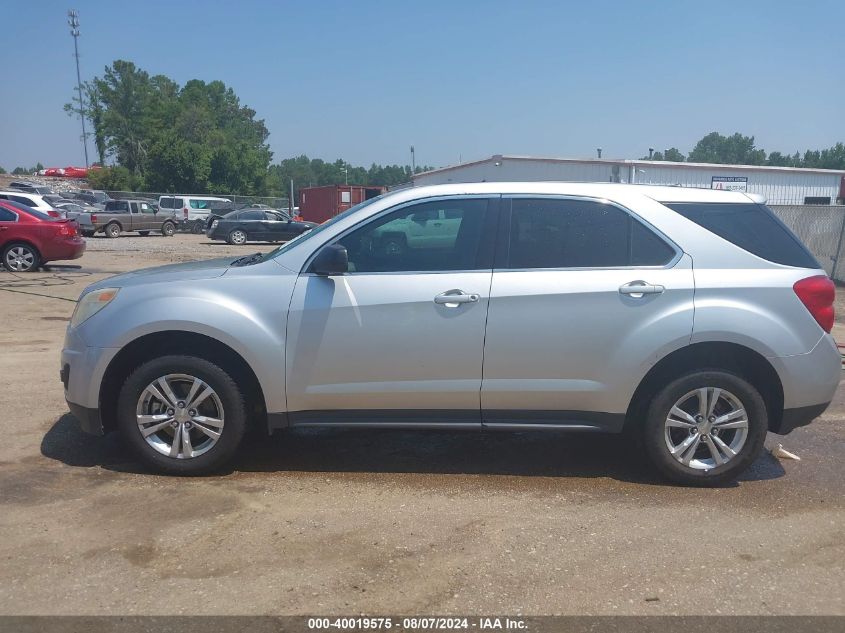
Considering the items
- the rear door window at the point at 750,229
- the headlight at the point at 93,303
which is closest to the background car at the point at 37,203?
the headlight at the point at 93,303

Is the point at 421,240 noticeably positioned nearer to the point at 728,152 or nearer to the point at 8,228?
the point at 8,228

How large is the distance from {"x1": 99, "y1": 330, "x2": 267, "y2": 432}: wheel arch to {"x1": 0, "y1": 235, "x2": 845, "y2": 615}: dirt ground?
49 centimetres

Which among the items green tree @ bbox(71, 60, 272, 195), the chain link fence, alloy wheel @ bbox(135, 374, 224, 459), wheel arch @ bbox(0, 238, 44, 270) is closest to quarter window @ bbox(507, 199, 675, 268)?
alloy wheel @ bbox(135, 374, 224, 459)

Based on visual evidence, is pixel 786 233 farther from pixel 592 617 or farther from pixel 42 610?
pixel 42 610

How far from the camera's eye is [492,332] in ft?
14.7

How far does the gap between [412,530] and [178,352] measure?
1.88m

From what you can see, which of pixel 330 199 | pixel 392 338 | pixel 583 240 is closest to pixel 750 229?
pixel 583 240

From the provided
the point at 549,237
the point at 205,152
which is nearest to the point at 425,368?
the point at 549,237

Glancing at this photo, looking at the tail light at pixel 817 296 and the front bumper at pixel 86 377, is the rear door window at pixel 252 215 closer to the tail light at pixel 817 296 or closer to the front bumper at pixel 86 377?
the front bumper at pixel 86 377

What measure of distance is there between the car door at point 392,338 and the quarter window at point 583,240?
0.22 m

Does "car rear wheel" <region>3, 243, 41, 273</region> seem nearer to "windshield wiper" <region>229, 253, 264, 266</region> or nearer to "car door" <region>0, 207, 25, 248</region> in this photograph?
"car door" <region>0, 207, 25, 248</region>

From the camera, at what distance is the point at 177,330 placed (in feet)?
14.8

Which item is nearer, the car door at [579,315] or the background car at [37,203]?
the car door at [579,315]

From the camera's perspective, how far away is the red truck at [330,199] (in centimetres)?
3772
